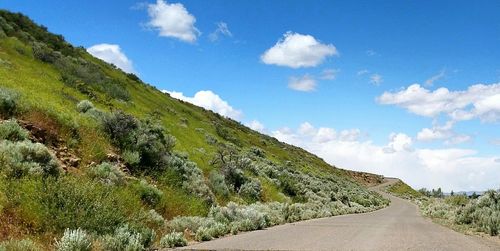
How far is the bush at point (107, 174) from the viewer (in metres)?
15.2

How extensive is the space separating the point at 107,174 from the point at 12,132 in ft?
10.5

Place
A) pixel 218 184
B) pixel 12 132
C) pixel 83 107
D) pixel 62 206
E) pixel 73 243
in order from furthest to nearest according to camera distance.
Answer: pixel 218 184, pixel 83 107, pixel 12 132, pixel 62 206, pixel 73 243

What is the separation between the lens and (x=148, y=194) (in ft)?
53.2

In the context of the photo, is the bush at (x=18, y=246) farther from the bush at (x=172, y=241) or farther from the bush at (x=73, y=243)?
the bush at (x=172, y=241)

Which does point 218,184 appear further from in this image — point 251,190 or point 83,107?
point 83,107

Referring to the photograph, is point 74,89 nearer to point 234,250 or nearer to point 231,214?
point 231,214

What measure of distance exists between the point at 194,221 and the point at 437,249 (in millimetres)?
7338

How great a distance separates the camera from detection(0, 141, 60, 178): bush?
12.4m

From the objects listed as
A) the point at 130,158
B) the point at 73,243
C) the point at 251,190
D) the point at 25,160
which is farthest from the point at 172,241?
the point at 251,190

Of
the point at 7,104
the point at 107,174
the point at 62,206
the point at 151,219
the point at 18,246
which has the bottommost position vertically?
the point at 18,246

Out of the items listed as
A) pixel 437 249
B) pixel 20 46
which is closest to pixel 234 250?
pixel 437 249

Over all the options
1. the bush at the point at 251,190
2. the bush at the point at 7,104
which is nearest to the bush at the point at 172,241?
the bush at the point at 7,104

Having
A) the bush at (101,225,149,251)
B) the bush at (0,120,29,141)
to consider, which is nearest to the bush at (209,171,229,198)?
the bush at (0,120,29,141)

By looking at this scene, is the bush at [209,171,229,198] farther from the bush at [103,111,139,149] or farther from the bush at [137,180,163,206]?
the bush at [137,180,163,206]
